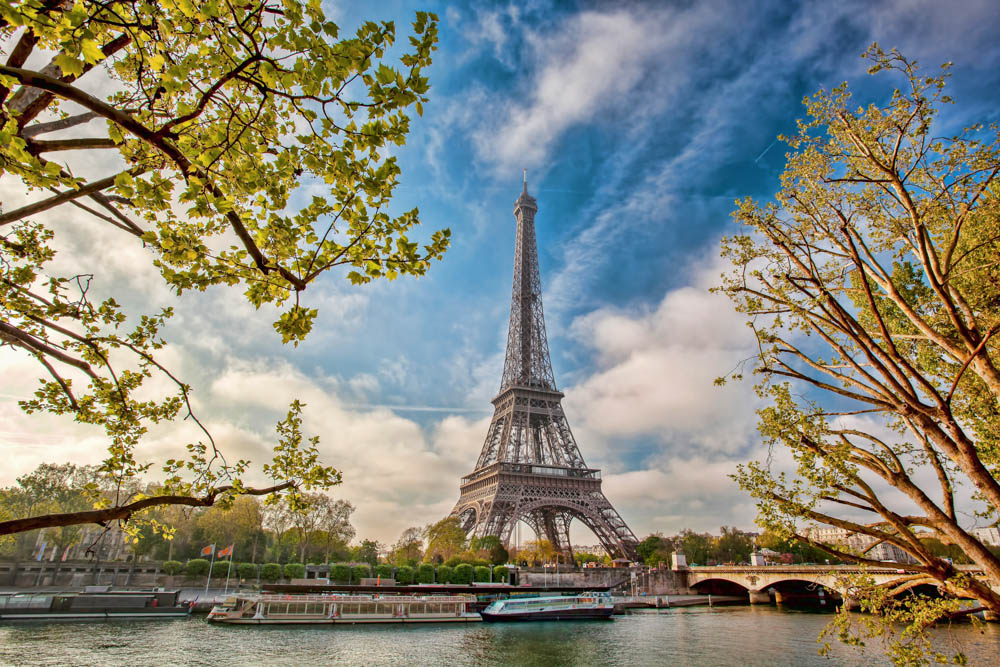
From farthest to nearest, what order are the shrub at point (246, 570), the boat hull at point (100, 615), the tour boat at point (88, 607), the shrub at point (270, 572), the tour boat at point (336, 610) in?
the shrub at point (246, 570) < the shrub at point (270, 572) < the tour boat at point (336, 610) < the tour boat at point (88, 607) < the boat hull at point (100, 615)

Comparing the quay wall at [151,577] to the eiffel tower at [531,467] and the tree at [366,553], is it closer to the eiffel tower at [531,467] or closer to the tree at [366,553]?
the eiffel tower at [531,467]

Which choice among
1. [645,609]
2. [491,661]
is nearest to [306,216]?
[491,661]

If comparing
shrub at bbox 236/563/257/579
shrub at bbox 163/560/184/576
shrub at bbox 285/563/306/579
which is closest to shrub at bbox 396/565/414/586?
shrub at bbox 285/563/306/579

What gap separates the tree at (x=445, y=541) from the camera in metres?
56.2

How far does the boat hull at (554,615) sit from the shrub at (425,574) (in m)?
13.2

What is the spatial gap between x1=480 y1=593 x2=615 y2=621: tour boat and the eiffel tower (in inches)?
534

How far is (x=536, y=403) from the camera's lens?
67.6 metres

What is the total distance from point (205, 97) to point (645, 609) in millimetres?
56927

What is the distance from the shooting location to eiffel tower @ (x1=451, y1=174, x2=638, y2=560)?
188 ft

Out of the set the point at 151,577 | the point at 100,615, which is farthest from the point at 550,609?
the point at 151,577

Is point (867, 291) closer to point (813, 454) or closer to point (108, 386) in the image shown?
point (813, 454)

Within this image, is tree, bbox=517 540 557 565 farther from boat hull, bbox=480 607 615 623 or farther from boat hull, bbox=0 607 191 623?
boat hull, bbox=0 607 191 623

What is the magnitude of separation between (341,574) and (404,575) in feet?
19.4

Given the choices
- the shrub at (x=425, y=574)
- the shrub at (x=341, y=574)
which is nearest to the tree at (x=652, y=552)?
the shrub at (x=425, y=574)
